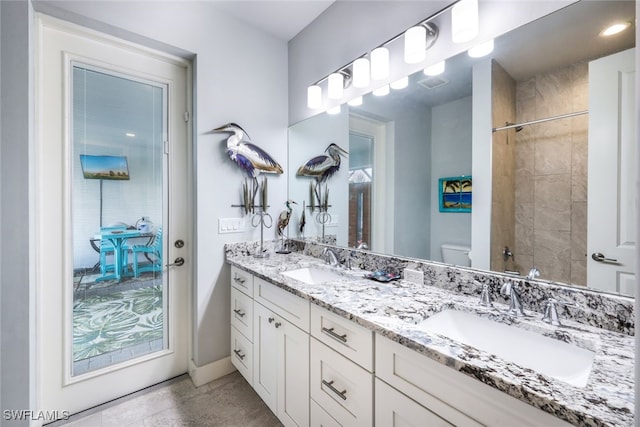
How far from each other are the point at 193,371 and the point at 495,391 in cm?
204

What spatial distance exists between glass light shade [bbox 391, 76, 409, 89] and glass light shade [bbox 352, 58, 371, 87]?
0.20m

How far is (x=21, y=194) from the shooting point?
1.36m

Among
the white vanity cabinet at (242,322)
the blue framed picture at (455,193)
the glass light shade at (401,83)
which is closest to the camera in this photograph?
the blue framed picture at (455,193)

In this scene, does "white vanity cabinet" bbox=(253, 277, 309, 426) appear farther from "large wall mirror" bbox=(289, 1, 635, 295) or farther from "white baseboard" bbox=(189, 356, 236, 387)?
"large wall mirror" bbox=(289, 1, 635, 295)

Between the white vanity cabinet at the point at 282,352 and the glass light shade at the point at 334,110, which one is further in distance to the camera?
the glass light shade at the point at 334,110

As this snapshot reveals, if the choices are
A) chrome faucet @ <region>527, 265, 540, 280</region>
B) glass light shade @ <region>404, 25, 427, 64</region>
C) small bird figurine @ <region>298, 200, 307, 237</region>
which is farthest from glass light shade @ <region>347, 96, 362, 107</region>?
chrome faucet @ <region>527, 265, 540, 280</region>

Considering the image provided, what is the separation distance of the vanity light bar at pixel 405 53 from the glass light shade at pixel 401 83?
0.24 ft

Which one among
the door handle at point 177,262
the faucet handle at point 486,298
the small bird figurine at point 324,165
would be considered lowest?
the door handle at point 177,262

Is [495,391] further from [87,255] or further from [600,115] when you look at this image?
[87,255]

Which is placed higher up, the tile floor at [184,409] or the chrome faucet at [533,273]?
the chrome faucet at [533,273]

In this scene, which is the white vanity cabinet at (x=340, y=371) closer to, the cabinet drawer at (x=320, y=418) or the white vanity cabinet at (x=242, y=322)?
the cabinet drawer at (x=320, y=418)

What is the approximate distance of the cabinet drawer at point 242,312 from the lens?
1724 mm

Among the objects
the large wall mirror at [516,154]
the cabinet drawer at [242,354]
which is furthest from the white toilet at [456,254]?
the cabinet drawer at [242,354]

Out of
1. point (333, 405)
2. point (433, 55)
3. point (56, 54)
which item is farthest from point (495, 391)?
point (56, 54)
